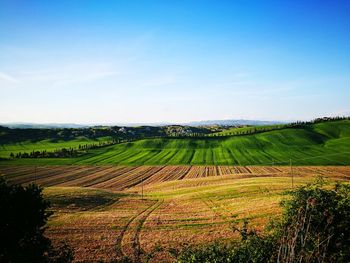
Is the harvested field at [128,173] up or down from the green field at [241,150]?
down

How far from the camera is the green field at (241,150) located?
10731 cm

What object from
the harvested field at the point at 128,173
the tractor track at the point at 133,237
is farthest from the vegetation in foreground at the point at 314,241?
the harvested field at the point at 128,173

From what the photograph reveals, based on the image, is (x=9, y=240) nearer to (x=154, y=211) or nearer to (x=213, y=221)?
(x=213, y=221)

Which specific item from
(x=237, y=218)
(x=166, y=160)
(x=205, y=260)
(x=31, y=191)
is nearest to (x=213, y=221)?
(x=237, y=218)

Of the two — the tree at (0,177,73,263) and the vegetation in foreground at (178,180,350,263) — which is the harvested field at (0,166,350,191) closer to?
the tree at (0,177,73,263)

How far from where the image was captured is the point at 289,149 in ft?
401

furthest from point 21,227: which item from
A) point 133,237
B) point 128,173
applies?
point 128,173

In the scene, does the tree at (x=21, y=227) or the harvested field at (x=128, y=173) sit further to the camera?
the harvested field at (x=128, y=173)

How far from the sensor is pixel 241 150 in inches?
4921

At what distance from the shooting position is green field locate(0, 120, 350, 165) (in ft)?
352

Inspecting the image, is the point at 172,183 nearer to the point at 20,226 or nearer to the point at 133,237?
the point at 133,237

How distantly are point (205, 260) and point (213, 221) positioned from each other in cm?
2246

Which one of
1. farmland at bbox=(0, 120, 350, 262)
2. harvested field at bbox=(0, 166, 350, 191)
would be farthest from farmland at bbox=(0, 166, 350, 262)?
harvested field at bbox=(0, 166, 350, 191)

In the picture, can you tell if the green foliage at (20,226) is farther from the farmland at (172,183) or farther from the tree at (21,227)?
the farmland at (172,183)
